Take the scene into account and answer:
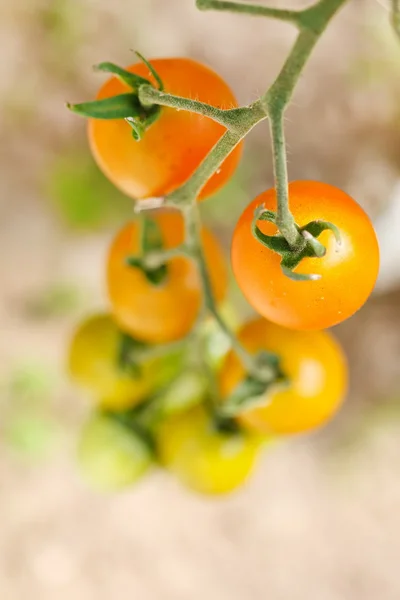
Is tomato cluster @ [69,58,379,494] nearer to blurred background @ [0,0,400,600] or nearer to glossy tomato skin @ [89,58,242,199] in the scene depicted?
glossy tomato skin @ [89,58,242,199]

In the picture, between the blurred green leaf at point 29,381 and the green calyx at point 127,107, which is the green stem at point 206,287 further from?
the blurred green leaf at point 29,381

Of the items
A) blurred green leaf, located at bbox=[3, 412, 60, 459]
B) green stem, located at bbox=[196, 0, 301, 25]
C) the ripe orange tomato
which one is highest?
green stem, located at bbox=[196, 0, 301, 25]

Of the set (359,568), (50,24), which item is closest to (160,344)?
(50,24)

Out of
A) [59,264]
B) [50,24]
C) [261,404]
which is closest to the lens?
[261,404]

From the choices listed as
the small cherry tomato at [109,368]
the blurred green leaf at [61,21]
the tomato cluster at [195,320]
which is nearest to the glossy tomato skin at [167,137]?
the tomato cluster at [195,320]

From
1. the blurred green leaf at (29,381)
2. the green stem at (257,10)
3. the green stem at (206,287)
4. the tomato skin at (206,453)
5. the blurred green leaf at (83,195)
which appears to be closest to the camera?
the green stem at (257,10)

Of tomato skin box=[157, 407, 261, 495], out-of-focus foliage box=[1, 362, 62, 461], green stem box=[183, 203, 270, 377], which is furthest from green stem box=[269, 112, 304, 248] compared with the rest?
out-of-focus foliage box=[1, 362, 62, 461]

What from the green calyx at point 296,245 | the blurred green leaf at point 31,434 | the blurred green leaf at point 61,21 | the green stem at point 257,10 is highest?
the blurred green leaf at point 61,21

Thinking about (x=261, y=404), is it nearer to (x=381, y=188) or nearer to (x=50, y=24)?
(x=381, y=188)
